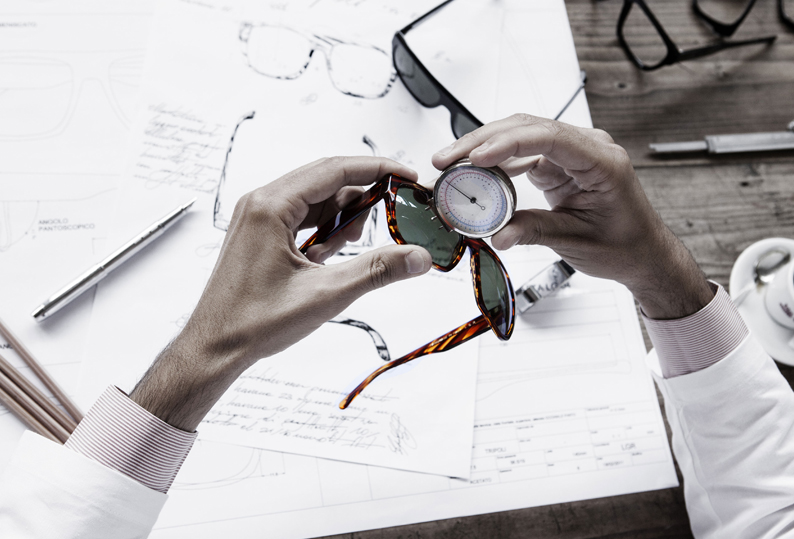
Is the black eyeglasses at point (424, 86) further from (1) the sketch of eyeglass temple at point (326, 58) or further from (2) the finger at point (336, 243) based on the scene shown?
(2) the finger at point (336, 243)

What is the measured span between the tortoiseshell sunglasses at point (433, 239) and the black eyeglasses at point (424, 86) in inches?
10.1

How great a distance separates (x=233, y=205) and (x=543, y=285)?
1.85 ft

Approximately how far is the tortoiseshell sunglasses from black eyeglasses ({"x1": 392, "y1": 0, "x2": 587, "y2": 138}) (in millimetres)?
257

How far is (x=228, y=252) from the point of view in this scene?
2.21 feet

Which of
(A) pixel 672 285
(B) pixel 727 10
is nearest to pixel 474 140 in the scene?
(A) pixel 672 285

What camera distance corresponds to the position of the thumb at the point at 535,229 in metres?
0.71

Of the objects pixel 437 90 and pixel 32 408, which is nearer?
pixel 32 408

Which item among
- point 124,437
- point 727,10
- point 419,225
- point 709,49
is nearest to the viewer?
point 124,437

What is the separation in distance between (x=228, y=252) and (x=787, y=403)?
Answer: 86cm

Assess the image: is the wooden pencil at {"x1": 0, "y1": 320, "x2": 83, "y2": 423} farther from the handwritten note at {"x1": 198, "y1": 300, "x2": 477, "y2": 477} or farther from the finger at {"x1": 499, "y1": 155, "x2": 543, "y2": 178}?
the finger at {"x1": 499, "y1": 155, "x2": 543, "y2": 178}

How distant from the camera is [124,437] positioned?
64cm

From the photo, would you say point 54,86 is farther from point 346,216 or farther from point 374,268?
point 374,268

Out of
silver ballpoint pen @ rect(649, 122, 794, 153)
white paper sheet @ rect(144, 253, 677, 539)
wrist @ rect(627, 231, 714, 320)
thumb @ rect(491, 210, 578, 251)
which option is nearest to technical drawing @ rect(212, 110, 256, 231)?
white paper sheet @ rect(144, 253, 677, 539)

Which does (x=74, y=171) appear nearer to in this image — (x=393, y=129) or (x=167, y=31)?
(x=167, y=31)
